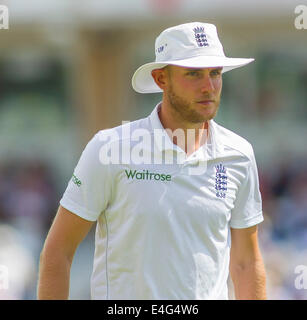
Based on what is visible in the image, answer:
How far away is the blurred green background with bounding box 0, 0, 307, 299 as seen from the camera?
1223 centimetres

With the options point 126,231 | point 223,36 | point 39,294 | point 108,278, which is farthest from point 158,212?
point 223,36

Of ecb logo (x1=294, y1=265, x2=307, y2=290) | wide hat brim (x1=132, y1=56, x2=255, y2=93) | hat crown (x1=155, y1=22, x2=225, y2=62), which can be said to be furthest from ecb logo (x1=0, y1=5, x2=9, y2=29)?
hat crown (x1=155, y1=22, x2=225, y2=62)

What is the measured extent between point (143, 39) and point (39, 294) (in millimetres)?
9617

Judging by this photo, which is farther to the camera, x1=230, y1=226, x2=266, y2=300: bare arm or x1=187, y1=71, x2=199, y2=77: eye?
x1=230, y1=226, x2=266, y2=300: bare arm

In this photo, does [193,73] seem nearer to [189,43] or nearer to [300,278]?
[189,43]

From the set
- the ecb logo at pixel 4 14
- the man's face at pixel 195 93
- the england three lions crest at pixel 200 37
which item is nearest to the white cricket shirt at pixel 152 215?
the man's face at pixel 195 93

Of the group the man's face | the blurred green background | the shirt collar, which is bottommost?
the shirt collar

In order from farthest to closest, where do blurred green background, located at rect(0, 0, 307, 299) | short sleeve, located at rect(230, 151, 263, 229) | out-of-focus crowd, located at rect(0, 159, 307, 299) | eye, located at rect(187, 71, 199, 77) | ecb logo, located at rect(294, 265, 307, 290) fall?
1. blurred green background, located at rect(0, 0, 307, 299)
2. out-of-focus crowd, located at rect(0, 159, 307, 299)
3. ecb logo, located at rect(294, 265, 307, 290)
4. short sleeve, located at rect(230, 151, 263, 229)
5. eye, located at rect(187, 71, 199, 77)

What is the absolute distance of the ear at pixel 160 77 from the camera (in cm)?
412

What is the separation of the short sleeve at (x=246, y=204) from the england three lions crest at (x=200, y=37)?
612 mm

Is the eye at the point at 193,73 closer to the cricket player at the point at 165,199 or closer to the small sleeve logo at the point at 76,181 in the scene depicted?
the cricket player at the point at 165,199

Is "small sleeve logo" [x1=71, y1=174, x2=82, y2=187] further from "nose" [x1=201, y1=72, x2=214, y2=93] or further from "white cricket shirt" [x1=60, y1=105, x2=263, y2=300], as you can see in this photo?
"nose" [x1=201, y1=72, x2=214, y2=93]

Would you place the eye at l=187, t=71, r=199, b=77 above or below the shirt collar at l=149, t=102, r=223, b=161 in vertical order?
above

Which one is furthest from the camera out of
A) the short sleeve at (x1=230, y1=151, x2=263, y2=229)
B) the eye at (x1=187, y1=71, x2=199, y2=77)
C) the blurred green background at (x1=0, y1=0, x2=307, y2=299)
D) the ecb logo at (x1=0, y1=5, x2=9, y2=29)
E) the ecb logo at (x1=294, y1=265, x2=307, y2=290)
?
the blurred green background at (x1=0, y1=0, x2=307, y2=299)
